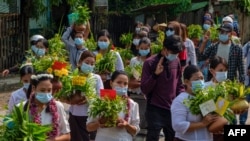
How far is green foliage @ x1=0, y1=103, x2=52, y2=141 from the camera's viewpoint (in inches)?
196

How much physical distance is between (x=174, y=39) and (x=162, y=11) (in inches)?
540

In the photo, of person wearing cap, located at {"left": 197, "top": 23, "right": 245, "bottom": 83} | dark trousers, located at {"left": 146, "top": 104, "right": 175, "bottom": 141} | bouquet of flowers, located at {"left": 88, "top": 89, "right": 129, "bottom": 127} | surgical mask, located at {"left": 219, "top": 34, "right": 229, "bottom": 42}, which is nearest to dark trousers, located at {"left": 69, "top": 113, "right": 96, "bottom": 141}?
dark trousers, located at {"left": 146, "top": 104, "right": 175, "bottom": 141}

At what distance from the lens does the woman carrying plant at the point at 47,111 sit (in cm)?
552

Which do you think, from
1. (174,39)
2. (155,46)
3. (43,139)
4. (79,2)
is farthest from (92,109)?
(79,2)

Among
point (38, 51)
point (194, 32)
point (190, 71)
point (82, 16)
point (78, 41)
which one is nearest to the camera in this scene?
point (190, 71)

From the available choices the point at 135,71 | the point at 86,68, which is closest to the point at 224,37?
the point at 135,71

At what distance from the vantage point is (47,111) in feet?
18.4

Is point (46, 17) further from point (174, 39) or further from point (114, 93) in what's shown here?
point (114, 93)

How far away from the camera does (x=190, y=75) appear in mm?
6078

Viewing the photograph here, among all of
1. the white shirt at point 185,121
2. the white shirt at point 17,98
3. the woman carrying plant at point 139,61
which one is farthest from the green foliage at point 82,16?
the white shirt at point 185,121

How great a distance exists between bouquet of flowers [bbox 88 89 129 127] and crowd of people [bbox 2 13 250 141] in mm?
69

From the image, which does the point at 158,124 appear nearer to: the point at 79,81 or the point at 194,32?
the point at 79,81

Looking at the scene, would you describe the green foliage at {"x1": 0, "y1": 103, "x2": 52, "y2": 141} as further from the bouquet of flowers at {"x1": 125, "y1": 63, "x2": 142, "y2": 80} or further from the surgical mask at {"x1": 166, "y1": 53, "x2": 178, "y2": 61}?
the bouquet of flowers at {"x1": 125, "y1": 63, "x2": 142, "y2": 80}

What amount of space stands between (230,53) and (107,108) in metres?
3.81
